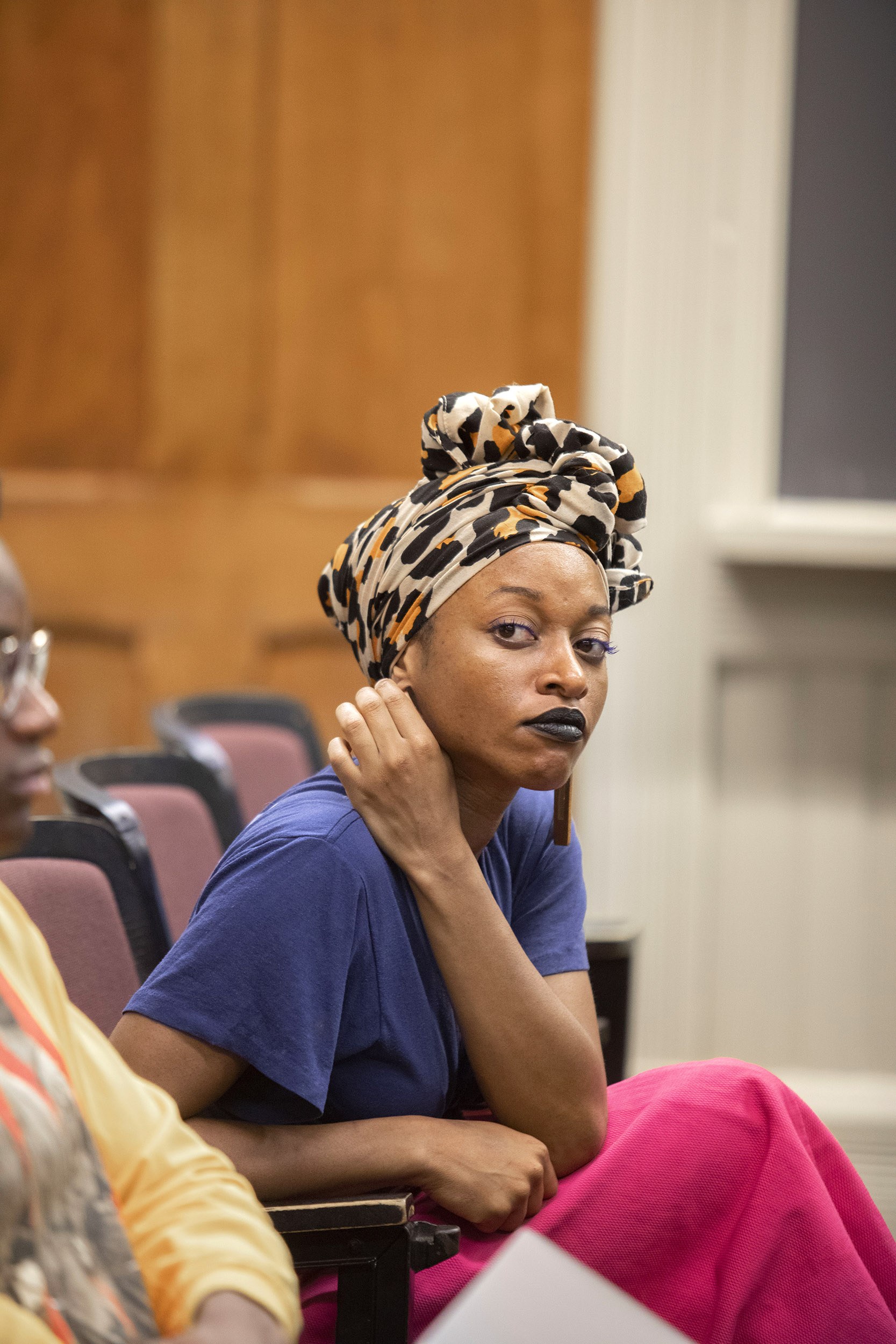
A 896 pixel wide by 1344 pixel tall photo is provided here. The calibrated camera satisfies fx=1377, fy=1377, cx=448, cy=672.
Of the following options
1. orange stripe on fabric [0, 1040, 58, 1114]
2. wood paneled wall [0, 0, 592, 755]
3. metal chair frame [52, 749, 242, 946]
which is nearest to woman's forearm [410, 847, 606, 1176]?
metal chair frame [52, 749, 242, 946]

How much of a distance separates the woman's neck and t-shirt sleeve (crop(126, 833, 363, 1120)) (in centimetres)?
17

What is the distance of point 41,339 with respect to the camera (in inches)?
112

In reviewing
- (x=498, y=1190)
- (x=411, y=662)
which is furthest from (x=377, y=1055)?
(x=411, y=662)

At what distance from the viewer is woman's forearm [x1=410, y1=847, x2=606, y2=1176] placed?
110 centimetres

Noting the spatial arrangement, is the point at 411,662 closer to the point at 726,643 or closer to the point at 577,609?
the point at 577,609

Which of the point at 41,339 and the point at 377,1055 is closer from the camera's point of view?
the point at 377,1055

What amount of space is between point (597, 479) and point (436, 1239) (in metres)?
0.62

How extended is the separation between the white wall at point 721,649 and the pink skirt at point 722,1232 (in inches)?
64.6

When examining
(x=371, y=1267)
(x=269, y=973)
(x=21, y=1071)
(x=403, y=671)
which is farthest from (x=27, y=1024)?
(x=403, y=671)

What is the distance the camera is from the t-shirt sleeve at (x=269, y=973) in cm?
101

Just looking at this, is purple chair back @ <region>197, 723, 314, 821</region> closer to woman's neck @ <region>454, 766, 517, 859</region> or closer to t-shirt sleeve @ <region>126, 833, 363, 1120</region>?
woman's neck @ <region>454, 766, 517, 859</region>

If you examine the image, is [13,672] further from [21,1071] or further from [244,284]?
[244,284]

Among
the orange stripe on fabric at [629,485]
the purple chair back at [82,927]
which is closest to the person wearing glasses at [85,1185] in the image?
the purple chair back at [82,927]

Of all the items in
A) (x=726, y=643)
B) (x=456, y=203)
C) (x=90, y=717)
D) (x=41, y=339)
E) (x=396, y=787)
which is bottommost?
(x=90, y=717)
